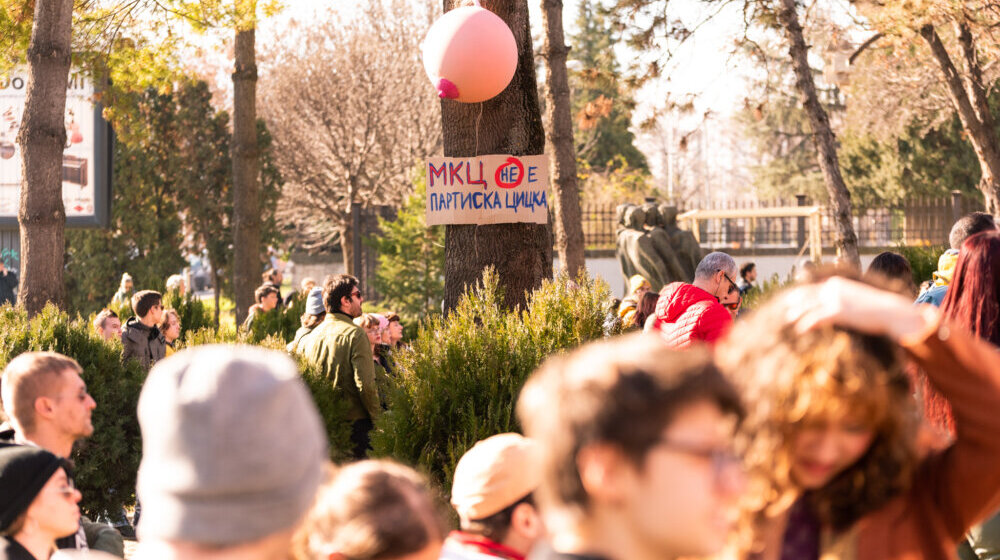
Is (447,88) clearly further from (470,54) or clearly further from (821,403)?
(821,403)

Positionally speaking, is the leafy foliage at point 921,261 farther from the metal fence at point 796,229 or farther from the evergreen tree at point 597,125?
the evergreen tree at point 597,125

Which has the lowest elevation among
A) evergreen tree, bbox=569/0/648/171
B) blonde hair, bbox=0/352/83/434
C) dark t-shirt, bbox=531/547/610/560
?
dark t-shirt, bbox=531/547/610/560

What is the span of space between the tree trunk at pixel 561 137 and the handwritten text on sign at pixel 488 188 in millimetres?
5401

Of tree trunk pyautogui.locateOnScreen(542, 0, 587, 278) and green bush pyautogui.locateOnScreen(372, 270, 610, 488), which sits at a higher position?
tree trunk pyautogui.locateOnScreen(542, 0, 587, 278)

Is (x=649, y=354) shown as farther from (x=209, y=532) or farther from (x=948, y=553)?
(x=948, y=553)

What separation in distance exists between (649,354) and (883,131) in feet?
114

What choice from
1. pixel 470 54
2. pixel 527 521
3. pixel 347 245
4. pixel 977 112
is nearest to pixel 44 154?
pixel 470 54

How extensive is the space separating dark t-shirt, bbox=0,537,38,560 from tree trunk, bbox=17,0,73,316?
6.09 meters

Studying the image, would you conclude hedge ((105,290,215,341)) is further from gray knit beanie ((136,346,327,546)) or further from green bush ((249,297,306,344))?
gray knit beanie ((136,346,327,546))

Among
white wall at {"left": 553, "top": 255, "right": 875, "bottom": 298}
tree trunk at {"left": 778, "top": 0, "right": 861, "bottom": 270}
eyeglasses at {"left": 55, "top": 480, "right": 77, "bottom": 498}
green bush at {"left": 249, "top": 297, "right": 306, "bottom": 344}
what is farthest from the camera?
white wall at {"left": 553, "top": 255, "right": 875, "bottom": 298}

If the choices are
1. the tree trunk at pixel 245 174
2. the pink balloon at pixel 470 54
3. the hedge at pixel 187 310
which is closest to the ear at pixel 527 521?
the pink balloon at pixel 470 54

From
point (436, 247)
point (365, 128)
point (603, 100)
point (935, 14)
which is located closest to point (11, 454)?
point (603, 100)

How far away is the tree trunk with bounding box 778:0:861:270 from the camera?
41.4 ft

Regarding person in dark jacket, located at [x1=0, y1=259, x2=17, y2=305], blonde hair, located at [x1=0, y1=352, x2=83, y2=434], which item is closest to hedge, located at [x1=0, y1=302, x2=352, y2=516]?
blonde hair, located at [x1=0, y1=352, x2=83, y2=434]
